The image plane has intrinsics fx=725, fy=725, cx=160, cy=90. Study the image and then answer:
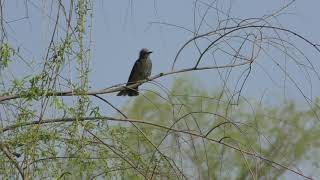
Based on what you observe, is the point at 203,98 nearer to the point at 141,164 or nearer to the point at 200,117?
the point at 200,117

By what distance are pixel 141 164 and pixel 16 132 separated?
49 cm

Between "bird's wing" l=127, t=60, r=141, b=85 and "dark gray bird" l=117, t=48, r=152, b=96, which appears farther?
"dark gray bird" l=117, t=48, r=152, b=96

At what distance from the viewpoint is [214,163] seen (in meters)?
2.74

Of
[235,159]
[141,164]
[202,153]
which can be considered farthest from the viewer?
[235,159]

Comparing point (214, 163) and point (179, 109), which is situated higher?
point (179, 109)

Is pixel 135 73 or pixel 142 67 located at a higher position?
pixel 142 67

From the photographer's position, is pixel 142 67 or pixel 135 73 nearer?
pixel 135 73

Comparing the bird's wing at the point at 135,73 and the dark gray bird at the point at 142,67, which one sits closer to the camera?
the bird's wing at the point at 135,73

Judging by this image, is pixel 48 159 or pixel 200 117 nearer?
pixel 48 159

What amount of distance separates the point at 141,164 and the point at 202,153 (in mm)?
301

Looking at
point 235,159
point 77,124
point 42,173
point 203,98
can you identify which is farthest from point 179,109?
point 235,159

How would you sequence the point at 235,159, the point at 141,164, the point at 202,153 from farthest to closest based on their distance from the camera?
the point at 235,159, the point at 141,164, the point at 202,153

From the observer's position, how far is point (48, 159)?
271 centimetres

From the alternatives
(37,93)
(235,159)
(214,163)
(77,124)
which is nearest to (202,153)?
(214,163)
